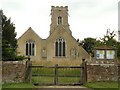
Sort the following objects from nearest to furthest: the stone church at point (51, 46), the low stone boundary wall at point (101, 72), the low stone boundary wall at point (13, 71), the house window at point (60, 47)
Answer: the low stone boundary wall at point (13, 71), the low stone boundary wall at point (101, 72), the stone church at point (51, 46), the house window at point (60, 47)

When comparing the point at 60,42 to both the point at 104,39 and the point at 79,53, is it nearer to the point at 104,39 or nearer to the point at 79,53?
the point at 79,53

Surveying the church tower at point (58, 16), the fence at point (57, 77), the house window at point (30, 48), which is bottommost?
the fence at point (57, 77)

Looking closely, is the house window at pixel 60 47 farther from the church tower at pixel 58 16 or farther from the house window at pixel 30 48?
the church tower at pixel 58 16

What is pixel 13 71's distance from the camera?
903 inches

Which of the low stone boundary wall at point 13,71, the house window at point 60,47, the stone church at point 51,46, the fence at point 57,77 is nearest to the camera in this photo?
the low stone boundary wall at point 13,71

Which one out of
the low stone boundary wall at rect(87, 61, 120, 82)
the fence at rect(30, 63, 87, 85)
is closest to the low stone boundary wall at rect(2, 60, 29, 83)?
the fence at rect(30, 63, 87, 85)

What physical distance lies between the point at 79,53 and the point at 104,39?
1473 cm

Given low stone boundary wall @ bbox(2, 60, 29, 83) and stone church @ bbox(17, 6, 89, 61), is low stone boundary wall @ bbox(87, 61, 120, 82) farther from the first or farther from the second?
stone church @ bbox(17, 6, 89, 61)

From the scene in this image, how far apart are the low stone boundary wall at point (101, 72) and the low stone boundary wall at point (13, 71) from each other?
13.2 feet

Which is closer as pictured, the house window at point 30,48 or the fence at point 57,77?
the fence at point 57,77

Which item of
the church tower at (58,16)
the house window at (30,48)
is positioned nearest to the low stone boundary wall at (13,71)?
the house window at (30,48)

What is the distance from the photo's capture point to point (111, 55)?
90.5ft

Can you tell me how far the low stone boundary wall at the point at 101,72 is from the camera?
23672 millimetres

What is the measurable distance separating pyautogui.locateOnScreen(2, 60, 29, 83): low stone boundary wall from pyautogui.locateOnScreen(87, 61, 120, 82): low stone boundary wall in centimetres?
401
